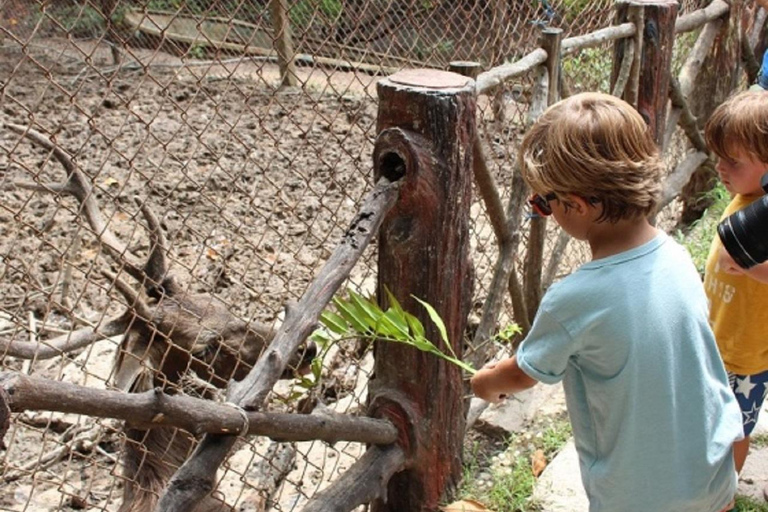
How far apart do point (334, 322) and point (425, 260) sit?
1.24ft

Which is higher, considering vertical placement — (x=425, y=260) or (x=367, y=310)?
(x=425, y=260)

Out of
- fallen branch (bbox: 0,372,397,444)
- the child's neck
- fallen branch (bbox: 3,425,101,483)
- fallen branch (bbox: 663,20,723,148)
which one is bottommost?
fallen branch (bbox: 0,372,397,444)

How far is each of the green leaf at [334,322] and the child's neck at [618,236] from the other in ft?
2.62

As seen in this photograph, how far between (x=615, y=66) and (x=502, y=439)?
185 cm

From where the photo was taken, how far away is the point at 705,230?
5.73 m

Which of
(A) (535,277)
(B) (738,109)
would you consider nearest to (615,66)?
(A) (535,277)

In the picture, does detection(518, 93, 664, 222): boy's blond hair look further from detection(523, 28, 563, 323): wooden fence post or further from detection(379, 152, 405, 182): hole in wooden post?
detection(523, 28, 563, 323): wooden fence post

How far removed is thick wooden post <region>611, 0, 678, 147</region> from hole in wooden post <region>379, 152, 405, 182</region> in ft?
6.44

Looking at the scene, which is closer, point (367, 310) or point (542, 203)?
point (542, 203)

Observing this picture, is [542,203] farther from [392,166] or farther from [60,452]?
[60,452]

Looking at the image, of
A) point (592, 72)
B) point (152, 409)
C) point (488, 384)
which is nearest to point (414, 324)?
point (488, 384)

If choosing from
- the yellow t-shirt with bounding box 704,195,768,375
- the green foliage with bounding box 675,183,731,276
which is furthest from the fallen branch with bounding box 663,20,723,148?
the yellow t-shirt with bounding box 704,195,768,375

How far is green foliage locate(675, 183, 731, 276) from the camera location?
540 cm

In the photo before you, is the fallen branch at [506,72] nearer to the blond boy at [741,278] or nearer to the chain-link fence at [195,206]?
the chain-link fence at [195,206]
